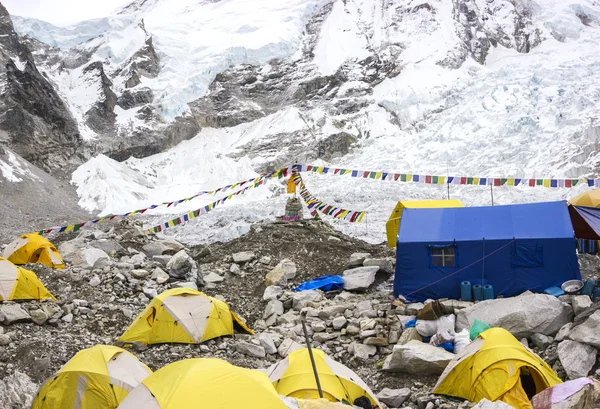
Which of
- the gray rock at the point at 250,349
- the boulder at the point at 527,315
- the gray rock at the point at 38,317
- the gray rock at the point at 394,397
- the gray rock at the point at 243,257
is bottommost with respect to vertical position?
the gray rock at the point at 243,257

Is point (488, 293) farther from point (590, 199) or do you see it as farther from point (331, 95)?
point (331, 95)

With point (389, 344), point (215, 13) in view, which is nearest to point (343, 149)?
point (215, 13)

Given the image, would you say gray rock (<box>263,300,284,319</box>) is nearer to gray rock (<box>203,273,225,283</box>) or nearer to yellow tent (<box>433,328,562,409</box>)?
gray rock (<box>203,273,225,283</box>)

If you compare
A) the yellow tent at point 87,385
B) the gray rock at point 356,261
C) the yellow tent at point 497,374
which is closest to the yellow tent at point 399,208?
A: the gray rock at point 356,261

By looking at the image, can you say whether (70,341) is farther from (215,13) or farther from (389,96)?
(215,13)

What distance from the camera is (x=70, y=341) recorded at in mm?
8320

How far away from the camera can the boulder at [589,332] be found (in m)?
6.56

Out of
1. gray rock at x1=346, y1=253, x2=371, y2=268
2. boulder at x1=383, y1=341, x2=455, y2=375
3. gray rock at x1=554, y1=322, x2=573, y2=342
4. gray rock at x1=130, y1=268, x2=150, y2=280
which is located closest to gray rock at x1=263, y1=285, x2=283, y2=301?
gray rock at x1=346, y1=253, x2=371, y2=268

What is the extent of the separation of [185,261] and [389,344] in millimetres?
6144

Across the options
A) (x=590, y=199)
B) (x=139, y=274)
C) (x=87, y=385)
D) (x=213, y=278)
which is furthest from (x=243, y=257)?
(x=590, y=199)

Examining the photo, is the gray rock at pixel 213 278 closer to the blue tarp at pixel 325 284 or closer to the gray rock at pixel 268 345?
the blue tarp at pixel 325 284

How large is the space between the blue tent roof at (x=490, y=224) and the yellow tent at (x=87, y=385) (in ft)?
21.1

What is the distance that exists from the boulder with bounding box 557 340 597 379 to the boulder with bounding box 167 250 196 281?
28.2 ft

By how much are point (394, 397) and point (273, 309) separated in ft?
15.6
